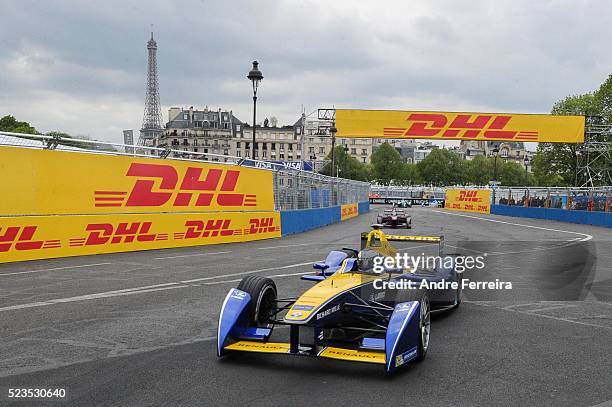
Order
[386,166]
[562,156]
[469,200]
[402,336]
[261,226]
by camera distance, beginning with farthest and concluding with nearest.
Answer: [386,166] → [562,156] → [469,200] → [261,226] → [402,336]

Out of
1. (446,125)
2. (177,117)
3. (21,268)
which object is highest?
(177,117)

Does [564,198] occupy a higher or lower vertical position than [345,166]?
lower

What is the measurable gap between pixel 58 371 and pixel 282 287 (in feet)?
16.8

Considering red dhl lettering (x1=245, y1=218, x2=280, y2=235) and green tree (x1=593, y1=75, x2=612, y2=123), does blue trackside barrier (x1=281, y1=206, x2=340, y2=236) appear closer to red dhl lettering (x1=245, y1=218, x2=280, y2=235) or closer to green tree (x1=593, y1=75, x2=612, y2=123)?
red dhl lettering (x1=245, y1=218, x2=280, y2=235)

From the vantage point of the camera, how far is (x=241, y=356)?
233 inches

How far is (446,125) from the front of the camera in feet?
106

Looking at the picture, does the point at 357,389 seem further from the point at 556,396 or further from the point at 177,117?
the point at 177,117

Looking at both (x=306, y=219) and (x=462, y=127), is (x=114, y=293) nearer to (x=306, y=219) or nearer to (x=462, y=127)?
(x=306, y=219)

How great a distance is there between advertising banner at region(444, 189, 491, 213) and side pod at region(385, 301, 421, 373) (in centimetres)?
5388

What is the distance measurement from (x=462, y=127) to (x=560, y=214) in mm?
12075

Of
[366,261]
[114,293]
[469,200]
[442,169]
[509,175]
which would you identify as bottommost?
[469,200]

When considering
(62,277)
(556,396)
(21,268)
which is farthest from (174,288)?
(556,396)

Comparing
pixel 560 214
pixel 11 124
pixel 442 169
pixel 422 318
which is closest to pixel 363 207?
pixel 560 214

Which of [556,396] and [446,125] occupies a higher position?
[446,125]
